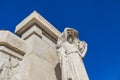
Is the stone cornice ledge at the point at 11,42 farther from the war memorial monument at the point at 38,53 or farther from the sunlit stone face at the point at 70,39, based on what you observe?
the sunlit stone face at the point at 70,39

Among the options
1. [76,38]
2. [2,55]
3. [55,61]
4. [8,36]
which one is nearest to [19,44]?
[8,36]

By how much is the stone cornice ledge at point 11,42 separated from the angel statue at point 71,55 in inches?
34.7

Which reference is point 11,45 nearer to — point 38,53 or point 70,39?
point 38,53

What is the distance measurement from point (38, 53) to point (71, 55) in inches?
29.9

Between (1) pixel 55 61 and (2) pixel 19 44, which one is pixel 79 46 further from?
(2) pixel 19 44

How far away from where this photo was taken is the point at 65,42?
210 inches

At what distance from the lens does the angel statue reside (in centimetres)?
455

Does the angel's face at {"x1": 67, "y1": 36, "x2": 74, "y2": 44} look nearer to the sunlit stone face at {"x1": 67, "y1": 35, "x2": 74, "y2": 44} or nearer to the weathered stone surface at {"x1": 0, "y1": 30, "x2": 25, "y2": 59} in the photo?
the sunlit stone face at {"x1": 67, "y1": 35, "x2": 74, "y2": 44}

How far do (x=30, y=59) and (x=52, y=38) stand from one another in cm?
155

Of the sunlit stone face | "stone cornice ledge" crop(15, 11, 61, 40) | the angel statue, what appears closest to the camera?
the angel statue

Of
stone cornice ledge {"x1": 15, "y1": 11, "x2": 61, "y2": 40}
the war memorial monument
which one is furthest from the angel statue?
stone cornice ledge {"x1": 15, "y1": 11, "x2": 61, "y2": 40}

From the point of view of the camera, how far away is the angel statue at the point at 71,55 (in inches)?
179

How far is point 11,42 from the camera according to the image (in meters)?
5.06

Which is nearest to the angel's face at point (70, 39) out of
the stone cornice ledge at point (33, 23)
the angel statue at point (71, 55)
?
the angel statue at point (71, 55)
